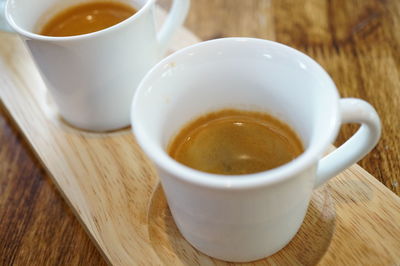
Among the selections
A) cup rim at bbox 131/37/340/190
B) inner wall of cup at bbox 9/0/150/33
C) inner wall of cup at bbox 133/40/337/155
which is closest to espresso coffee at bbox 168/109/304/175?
inner wall of cup at bbox 133/40/337/155

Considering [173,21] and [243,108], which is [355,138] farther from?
[173,21]

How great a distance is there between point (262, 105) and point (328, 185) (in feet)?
0.49

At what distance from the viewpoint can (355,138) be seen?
1.68 ft

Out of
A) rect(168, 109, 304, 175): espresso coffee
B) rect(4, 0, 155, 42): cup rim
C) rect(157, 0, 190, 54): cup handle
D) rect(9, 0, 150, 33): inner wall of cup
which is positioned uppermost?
rect(4, 0, 155, 42): cup rim

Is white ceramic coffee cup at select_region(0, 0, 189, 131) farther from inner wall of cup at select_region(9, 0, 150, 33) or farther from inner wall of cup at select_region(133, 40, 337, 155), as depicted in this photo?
inner wall of cup at select_region(133, 40, 337, 155)

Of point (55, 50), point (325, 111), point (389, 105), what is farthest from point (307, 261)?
point (55, 50)

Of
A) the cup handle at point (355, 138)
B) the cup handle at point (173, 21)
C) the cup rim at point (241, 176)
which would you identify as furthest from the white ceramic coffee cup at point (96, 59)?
the cup handle at point (355, 138)

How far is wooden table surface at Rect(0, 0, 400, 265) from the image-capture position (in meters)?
0.65

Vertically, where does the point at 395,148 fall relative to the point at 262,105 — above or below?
below

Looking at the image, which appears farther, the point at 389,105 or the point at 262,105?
the point at 389,105

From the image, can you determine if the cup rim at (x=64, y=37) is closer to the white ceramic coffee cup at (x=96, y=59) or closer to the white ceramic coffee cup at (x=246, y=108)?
the white ceramic coffee cup at (x=96, y=59)

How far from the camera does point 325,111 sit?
453 millimetres

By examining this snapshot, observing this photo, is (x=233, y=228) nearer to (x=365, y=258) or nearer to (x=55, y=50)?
(x=365, y=258)

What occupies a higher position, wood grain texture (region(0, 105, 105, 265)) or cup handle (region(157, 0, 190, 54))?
cup handle (region(157, 0, 190, 54))
